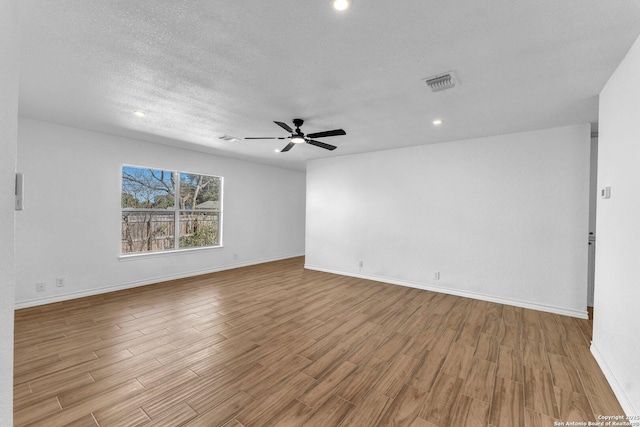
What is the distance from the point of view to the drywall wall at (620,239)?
1.87 meters

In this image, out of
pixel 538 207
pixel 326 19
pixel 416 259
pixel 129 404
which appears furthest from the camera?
pixel 416 259

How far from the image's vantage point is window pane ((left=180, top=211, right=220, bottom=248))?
5.65 metres

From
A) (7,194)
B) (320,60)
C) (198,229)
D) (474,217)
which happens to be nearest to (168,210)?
(198,229)

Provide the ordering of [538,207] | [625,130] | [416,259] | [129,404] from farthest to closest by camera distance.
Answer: [416,259]
[538,207]
[625,130]
[129,404]

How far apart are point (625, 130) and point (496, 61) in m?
1.11

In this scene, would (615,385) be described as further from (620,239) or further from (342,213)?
(342,213)

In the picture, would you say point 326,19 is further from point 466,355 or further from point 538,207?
point 538,207

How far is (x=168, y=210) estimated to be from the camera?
17.7ft

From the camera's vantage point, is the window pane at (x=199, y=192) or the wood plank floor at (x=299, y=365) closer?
the wood plank floor at (x=299, y=365)

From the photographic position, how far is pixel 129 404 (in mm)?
1904

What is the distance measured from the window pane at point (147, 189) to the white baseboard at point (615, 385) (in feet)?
21.1

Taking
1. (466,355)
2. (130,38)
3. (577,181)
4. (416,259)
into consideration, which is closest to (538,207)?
(577,181)

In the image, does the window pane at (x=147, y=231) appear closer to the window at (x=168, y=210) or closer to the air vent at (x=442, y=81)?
the window at (x=168, y=210)

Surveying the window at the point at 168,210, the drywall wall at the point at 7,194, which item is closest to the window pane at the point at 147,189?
the window at the point at 168,210
